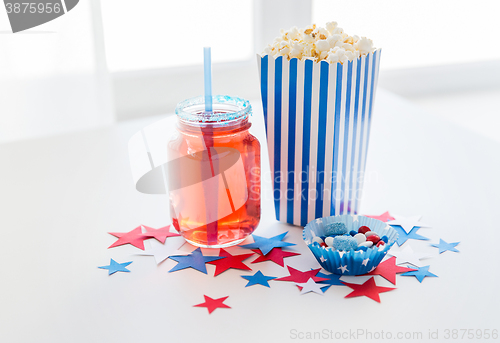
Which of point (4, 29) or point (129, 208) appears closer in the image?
point (129, 208)

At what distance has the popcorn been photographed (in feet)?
2.58

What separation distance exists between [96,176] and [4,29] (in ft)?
2.37

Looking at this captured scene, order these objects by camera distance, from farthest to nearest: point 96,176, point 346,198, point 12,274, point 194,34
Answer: point 194,34 < point 96,176 < point 346,198 < point 12,274

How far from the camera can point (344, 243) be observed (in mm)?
713

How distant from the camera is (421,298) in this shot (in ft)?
2.21

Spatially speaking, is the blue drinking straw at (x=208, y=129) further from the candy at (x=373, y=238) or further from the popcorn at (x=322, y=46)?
the candy at (x=373, y=238)

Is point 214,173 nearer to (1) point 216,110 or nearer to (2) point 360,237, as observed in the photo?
(1) point 216,110

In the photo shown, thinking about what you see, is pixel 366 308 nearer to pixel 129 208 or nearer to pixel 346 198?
pixel 346 198

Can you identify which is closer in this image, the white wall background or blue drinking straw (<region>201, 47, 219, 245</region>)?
blue drinking straw (<region>201, 47, 219, 245</region>)

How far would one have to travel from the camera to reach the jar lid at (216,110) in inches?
29.0

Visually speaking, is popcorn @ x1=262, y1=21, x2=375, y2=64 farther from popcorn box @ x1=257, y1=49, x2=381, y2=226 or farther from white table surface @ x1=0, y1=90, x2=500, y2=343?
white table surface @ x1=0, y1=90, x2=500, y2=343

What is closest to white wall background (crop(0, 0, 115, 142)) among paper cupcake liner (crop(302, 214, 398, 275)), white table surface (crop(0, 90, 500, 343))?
white table surface (crop(0, 90, 500, 343))

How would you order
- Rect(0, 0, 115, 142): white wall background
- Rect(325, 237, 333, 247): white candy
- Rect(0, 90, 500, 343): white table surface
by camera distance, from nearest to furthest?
1. Rect(0, 90, 500, 343): white table surface
2. Rect(325, 237, 333, 247): white candy
3. Rect(0, 0, 115, 142): white wall background

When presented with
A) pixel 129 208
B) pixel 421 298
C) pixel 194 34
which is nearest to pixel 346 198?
pixel 421 298
